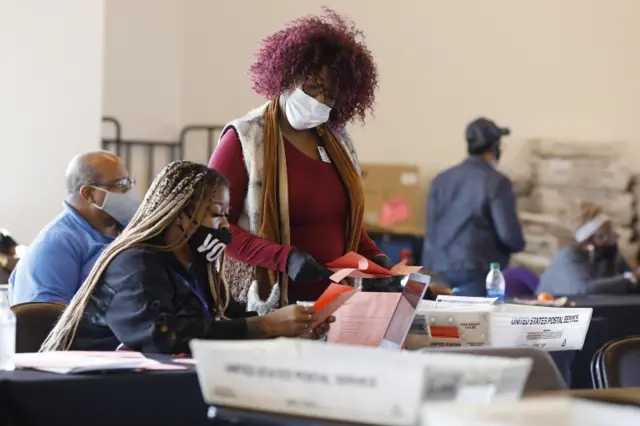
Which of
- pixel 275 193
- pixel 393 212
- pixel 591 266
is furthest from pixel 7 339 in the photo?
pixel 393 212

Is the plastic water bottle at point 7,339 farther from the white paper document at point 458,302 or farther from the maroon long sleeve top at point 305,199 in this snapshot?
the white paper document at point 458,302

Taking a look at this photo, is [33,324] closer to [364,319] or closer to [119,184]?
[364,319]

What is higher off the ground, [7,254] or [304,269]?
[304,269]

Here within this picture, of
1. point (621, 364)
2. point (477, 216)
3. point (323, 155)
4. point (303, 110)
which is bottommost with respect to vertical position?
point (477, 216)

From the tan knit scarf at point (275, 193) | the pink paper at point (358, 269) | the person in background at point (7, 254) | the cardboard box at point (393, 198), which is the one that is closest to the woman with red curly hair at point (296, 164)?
the tan knit scarf at point (275, 193)

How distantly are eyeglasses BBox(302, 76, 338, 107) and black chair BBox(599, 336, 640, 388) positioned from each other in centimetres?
93

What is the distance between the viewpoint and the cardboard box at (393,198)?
712cm

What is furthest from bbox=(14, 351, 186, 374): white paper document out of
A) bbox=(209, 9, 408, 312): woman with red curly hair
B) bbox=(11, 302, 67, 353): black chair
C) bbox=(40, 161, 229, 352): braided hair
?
bbox=(209, 9, 408, 312): woman with red curly hair

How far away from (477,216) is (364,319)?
293cm

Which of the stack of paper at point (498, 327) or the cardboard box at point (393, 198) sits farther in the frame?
the cardboard box at point (393, 198)

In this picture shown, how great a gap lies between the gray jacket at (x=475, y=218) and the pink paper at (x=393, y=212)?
61.9 inches

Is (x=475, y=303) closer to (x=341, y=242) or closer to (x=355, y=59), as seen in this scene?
(x=341, y=242)

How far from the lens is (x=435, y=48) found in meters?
7.54

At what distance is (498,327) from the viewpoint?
2574 millimetres
